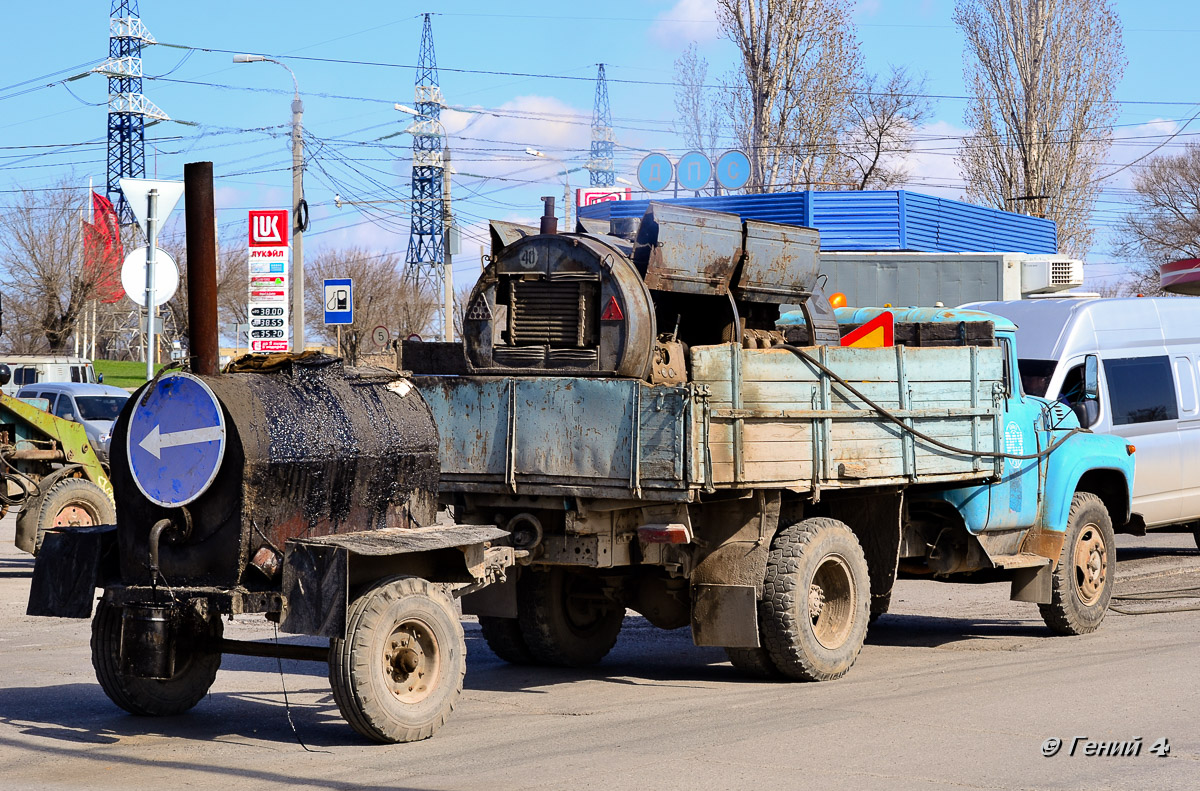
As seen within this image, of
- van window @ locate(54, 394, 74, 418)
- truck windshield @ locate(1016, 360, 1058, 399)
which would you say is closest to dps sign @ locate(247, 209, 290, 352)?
van window @ locate(54, 394, 74, 418)

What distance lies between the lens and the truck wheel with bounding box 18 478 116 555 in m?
15.2

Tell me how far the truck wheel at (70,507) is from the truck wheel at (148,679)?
791cm

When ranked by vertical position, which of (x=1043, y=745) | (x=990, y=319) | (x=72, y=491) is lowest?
(x=1043, y=745)

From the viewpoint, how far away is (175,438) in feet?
23.4

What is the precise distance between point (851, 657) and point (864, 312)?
3453 mm

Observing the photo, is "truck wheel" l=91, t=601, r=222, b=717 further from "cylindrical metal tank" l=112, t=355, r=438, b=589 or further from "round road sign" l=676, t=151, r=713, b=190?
"round road sign" l=676, t=151, r=713, b=190

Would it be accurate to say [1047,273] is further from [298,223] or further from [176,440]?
[176,440]

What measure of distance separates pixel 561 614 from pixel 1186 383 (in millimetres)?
7879

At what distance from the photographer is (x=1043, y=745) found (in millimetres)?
6961

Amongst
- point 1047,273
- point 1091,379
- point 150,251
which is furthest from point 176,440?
point 1047,273

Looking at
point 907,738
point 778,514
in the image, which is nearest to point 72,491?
point 778,514

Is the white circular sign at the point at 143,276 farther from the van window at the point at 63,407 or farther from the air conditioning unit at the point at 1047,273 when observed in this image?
the air conditioning unit at the point at 1047,273

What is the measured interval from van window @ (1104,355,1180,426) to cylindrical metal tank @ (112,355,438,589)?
821 centimetres

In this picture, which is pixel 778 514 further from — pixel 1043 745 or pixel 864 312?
pixel 864 312
